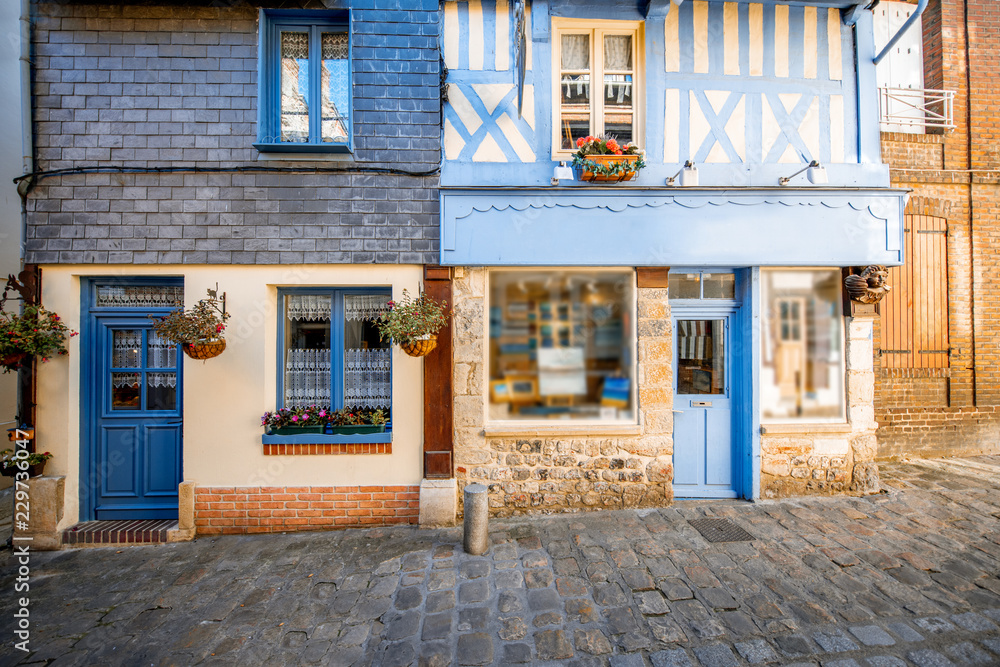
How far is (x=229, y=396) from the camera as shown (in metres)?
4.19

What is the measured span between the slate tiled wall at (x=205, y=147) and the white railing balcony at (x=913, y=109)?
6.35 meters

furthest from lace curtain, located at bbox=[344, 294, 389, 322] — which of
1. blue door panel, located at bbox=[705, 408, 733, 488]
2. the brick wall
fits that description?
the brick wall

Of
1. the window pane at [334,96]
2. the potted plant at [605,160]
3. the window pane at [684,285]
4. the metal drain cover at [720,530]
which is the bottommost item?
the metal drain cover at [720,530]

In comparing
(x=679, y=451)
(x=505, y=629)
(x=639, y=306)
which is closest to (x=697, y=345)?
(x=639, y=306)

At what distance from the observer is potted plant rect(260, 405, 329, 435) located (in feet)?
13.7

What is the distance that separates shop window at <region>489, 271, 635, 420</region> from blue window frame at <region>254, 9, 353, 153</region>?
8.26 feet

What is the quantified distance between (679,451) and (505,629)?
9.39 feet

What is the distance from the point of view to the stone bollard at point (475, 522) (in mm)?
3645

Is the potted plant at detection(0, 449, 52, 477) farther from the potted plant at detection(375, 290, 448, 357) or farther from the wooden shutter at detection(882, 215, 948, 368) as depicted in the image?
the wooden shutter at detection(882, 215, 948, 368)

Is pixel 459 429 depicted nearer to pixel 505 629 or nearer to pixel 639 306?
pixel 505 629

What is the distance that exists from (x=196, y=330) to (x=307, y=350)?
0.98m

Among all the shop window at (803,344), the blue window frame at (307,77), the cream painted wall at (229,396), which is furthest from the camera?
the shop window at (803,344)

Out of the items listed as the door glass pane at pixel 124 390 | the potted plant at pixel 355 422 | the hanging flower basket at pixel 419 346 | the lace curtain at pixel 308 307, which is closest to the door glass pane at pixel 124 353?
the door glass pane at pixel 124 390

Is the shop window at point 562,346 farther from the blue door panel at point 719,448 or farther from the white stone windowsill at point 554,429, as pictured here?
the blue door panel at point 719,448
